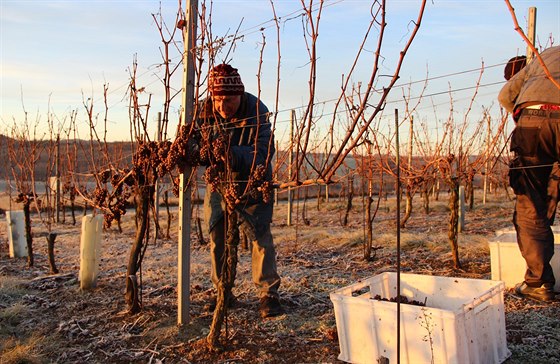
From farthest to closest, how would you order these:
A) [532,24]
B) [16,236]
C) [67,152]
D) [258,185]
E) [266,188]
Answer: [67,152], [16,236], [532,24], [258,185], [266,188]

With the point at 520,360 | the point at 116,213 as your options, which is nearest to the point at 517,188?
the point at 520,360

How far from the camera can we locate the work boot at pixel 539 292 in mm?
3553

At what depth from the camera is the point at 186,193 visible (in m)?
3.39

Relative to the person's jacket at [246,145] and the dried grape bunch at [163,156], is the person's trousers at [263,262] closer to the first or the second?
the person's jacket at [246,145]

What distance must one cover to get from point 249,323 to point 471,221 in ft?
21.7

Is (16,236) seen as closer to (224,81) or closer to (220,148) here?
(224,81)

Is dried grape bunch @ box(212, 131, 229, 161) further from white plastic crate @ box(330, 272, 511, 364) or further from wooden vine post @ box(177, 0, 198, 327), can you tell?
white plastic crate @ box(330, 272, 511, 364)

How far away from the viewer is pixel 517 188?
11.9 feet

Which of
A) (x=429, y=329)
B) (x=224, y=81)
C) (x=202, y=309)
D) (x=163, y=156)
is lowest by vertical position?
(x=202, y=309)

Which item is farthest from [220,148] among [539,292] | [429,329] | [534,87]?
[539,292]

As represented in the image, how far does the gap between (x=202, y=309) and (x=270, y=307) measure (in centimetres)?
56

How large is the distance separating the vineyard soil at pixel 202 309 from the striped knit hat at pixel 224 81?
150 cm

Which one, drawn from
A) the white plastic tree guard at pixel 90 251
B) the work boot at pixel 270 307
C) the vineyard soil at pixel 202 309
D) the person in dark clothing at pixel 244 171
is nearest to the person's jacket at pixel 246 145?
the person in dark clothing at pixel 244 171

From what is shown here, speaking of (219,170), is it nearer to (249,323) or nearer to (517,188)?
(249,323)
